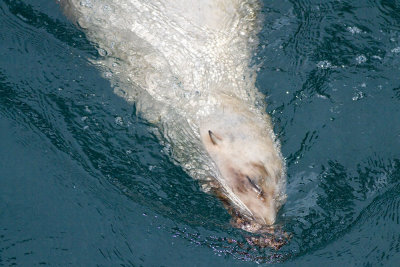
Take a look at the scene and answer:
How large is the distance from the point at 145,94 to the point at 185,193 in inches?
47.2

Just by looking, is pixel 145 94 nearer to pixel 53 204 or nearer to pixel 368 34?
pixel 53 204

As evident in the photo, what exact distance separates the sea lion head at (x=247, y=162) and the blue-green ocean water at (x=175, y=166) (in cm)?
29

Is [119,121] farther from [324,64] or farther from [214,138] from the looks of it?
[324,64]

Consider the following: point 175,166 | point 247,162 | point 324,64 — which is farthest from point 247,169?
point 324,64

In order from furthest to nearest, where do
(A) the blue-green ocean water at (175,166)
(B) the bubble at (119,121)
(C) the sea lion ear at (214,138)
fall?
(B) the bubble at (119,121) → (A) the blue-green ocean water at (175,166) → (C) the sea lion ear at (214,138)

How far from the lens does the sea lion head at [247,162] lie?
5.78 m

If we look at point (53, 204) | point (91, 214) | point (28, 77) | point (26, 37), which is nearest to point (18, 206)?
point (53, 204)

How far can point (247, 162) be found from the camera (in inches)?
233

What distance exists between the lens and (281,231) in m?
6.07

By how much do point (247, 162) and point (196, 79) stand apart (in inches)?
47.0

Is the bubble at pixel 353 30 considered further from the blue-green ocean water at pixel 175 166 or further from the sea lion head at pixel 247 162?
the sea lion head at pixel 247 162

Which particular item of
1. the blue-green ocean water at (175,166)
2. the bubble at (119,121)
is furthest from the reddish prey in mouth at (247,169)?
the bubble at (119,121)

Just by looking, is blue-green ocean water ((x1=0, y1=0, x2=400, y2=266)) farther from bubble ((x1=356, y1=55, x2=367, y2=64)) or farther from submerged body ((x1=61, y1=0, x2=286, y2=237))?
submerged body ((x1=61, y1=0, x2=286, y2=237))

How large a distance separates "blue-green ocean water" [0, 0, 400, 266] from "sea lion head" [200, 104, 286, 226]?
0.95ft
